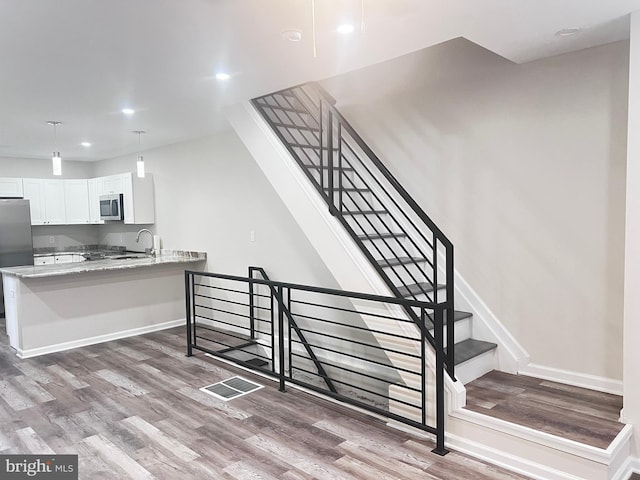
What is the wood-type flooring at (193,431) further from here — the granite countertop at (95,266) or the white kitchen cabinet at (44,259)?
the white kitchen cabinet at (44,259)

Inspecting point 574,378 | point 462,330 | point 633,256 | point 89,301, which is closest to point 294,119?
point 462,330

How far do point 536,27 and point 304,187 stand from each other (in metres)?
2.04

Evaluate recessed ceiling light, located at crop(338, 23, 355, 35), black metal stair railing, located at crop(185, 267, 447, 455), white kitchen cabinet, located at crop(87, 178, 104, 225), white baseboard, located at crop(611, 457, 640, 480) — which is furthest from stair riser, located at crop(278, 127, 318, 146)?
white kitchen cabinet, located at crop(87, 178, 104, 225)

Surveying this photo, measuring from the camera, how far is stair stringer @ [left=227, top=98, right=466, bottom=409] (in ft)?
11.2

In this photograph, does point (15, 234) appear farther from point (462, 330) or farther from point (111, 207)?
point (462, 330)

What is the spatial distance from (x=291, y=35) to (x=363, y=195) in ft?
6.82

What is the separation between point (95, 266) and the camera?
18.2 ft

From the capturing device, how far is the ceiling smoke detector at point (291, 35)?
2.68 m

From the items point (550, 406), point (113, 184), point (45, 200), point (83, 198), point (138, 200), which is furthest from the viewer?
point (83, 198)

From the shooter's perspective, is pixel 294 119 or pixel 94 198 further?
pixel 94 198

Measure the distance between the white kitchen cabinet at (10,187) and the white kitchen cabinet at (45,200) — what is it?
0.07 meters

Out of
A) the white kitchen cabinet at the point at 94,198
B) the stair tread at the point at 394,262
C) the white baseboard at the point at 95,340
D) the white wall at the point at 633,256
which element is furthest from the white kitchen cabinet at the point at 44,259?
the white wall at the point at 633,256

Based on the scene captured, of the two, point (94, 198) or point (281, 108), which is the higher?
point (281, 108)

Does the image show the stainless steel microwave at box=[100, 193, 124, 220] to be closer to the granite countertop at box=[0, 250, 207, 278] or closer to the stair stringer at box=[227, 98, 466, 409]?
the granite countertop at box=[0, 250, 207, 278]
